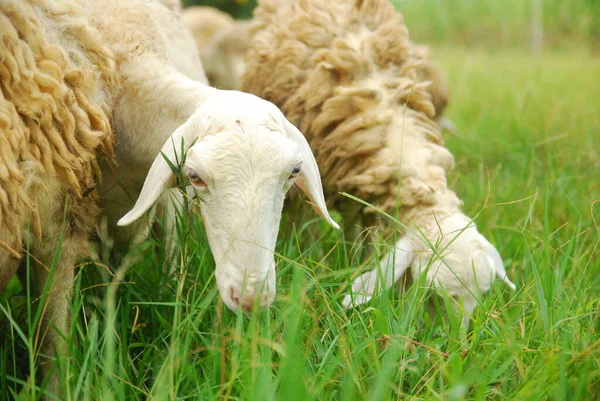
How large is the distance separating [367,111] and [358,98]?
7 centimetres

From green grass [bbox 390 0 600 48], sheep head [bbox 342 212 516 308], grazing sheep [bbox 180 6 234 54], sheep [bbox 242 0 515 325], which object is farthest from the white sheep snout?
green grass [bbox 390 0 600 48]

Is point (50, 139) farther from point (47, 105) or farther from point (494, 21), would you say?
point (494, 21)

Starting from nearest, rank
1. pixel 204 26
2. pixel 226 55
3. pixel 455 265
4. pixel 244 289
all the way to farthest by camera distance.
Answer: pixel 244 289, pixel 455 265, pixel 226 55, pixel 204 26

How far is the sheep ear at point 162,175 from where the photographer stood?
7.17ft

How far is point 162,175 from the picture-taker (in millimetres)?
2193

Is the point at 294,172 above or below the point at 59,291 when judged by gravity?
above

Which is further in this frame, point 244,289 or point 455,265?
point 455,265

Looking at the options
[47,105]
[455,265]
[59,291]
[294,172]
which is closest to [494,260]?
[455,265]

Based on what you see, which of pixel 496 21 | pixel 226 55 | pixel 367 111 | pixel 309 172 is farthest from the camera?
pixel 496 21

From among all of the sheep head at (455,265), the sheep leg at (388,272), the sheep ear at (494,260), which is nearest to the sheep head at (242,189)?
the sheep leg at (388,272)

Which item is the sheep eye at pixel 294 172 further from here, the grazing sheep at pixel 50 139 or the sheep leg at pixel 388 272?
the grazing sheep at pixel 50 139

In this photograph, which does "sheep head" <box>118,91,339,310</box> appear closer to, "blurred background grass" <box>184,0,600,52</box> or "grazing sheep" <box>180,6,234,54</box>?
"grazing sheep" <box>180,6,234,54</box>

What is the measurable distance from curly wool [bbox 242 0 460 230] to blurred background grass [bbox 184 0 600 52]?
293 inches

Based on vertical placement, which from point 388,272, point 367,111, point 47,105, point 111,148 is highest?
point 47,105
